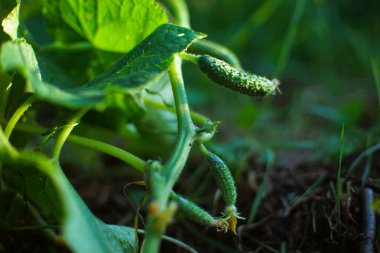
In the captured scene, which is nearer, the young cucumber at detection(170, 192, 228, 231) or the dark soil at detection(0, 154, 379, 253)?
the young cucumber at detection(170, 192, 228, 231)

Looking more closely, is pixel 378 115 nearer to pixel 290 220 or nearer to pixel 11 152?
pixel 290 220

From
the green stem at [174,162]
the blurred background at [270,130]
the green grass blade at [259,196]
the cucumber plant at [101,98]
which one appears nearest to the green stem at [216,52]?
the cucumber plant at [101,98]

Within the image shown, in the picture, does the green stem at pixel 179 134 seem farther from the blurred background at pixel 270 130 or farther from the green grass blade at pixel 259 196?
the green grass blade at pixel 259 196

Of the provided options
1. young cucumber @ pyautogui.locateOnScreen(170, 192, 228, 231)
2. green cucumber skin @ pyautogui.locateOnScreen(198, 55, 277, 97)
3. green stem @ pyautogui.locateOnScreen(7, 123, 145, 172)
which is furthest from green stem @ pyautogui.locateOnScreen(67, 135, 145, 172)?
green cucumber skin @ pyautogui.locateOnScreen(198, 55, 277, 97)

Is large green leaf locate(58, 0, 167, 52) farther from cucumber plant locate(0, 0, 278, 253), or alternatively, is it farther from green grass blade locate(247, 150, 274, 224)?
green grass blade locate(247, 150, 274, 224)

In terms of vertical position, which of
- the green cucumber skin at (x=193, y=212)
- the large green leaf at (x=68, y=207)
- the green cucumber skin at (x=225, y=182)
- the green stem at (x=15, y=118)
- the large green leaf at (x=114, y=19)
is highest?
the large green leaf at (x=114, y=19)

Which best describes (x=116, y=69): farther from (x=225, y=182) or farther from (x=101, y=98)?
(x=225, y=182)

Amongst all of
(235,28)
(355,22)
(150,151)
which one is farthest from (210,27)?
(150,151)
